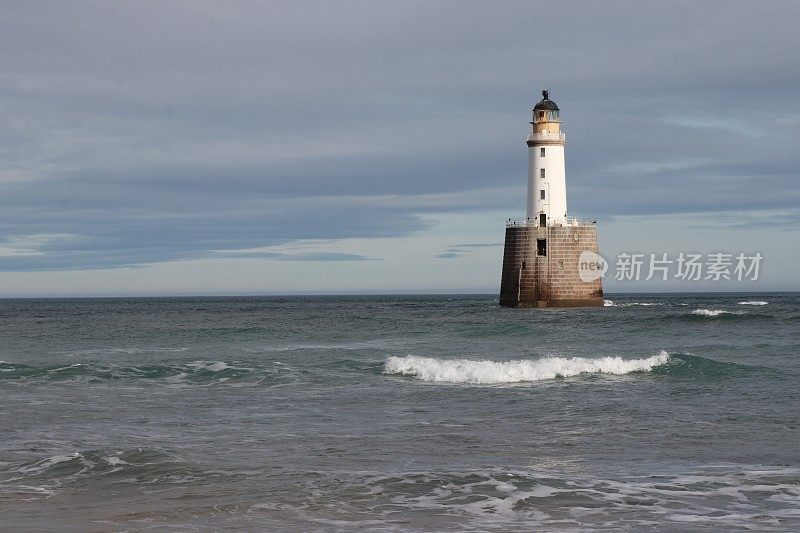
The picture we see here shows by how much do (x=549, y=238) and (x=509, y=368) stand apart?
31.6m

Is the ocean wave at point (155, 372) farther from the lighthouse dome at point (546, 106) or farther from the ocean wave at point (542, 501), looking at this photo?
the lighthouse dome at point (546, 106)

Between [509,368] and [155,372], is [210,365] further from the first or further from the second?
[509,368]

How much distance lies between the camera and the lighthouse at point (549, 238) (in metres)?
55.2

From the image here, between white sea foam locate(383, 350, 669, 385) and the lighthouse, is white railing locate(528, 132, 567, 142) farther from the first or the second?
white sea foam locate(383, 350, 669, 385)

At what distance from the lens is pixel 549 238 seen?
5497 cm

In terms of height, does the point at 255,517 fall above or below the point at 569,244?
below

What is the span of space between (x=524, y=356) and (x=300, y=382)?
28.7ft

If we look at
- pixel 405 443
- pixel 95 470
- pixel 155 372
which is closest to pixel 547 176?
pixel 155 372

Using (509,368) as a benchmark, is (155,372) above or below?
below

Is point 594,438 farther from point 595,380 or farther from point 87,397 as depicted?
point 87,397

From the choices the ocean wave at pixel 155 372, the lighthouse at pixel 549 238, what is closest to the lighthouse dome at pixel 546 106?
the lighthouse at pixel 549 238

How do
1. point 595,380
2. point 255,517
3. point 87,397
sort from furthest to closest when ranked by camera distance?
point 595,380 → point 87,397 → point 255,517

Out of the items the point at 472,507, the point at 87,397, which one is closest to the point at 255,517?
the point at 472,507

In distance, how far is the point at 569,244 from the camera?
55062mm
